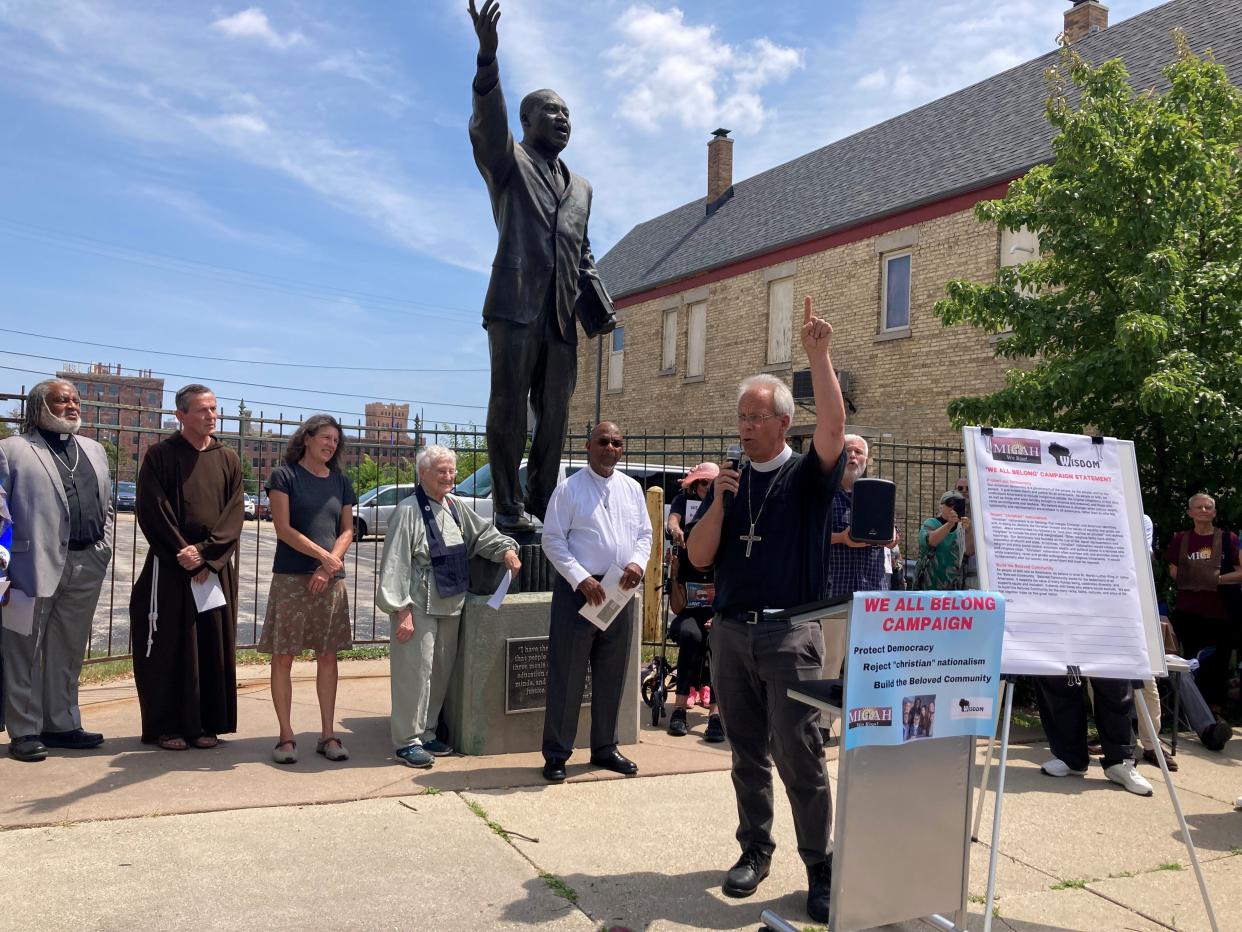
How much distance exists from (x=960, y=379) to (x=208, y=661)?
14.7 meters

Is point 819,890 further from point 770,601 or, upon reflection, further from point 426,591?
point 426,591

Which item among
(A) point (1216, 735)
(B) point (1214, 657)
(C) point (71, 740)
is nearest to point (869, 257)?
(B) point (1214, 657)

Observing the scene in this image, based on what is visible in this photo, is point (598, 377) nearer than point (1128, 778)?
No

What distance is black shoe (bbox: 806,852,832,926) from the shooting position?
11.3 feet

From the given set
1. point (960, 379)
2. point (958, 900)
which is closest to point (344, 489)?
point (958, 900)

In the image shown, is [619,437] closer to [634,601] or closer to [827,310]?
[634,601]

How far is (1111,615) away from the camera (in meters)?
3.78

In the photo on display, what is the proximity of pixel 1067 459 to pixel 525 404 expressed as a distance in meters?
3.01

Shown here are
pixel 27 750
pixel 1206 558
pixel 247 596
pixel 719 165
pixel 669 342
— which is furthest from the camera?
pixel 719 165

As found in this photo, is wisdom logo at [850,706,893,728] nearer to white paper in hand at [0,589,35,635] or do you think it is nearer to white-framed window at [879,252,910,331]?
white paper in hand at [0,589,35,635]

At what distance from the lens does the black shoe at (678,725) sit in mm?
6180

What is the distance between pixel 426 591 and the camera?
5316 millimetres

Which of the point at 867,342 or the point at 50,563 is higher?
the point at 867,342

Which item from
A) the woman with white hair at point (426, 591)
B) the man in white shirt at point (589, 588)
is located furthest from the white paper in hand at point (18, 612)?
the man in white shirt at point (589, 588)
